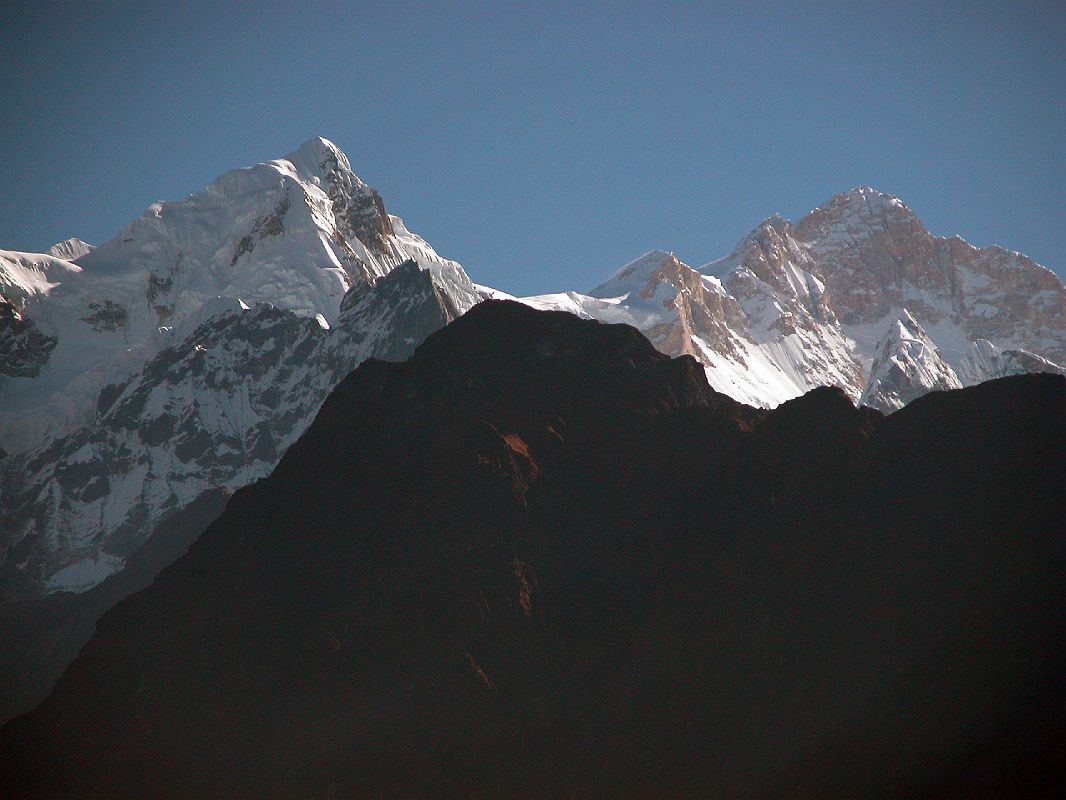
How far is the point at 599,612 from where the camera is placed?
114m

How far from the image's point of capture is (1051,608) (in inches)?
4188

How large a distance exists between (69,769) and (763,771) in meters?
38.0

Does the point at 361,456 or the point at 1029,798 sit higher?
the point at 361,456

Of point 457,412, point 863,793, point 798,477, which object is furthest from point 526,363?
point 863,793

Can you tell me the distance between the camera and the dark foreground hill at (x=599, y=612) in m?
104

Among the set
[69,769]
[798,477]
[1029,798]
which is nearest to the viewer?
[1029,798]

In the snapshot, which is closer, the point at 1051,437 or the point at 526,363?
the point at 1051,437

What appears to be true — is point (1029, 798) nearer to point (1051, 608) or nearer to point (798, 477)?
point (1051, 608)

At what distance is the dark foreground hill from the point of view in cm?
10412

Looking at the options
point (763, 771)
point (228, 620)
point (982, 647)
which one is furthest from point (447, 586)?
point (982, 647)

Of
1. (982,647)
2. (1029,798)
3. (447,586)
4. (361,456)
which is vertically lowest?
(1029,798)

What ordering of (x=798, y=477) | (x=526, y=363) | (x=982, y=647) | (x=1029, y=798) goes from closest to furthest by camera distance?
1. (x=1029, y=798)
2. (x=982, y=647)
3. (x=798, y=477)
4. (x=526, y=363)

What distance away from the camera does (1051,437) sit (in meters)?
117

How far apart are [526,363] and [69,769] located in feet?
127
